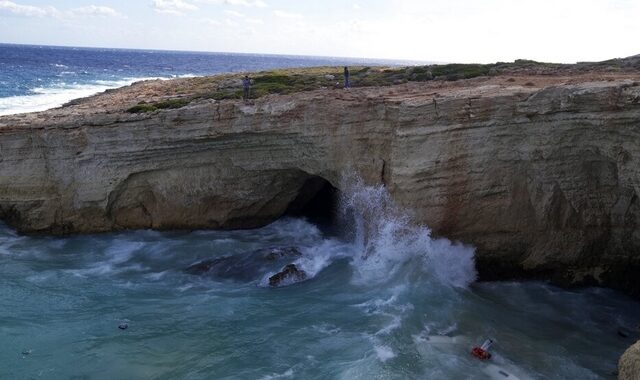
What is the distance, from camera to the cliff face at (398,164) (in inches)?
670

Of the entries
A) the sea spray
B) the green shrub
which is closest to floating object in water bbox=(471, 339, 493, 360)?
the sea spray

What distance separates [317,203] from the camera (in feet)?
86.1

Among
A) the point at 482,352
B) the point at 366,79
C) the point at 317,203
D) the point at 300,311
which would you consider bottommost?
the point at 300,311

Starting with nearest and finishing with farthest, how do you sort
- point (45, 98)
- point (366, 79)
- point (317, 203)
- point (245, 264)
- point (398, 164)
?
point (398, 164)
point (245, 264)
point (317, 203)
point (366, 79)
point (45, 98)

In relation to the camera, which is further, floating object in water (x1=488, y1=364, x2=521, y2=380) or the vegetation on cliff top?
the vegetation on cliff top

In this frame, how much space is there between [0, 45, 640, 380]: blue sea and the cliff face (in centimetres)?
93

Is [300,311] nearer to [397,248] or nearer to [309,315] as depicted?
[309,315]

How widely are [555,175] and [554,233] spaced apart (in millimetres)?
2164

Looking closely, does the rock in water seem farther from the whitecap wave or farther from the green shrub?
the whitecap wave

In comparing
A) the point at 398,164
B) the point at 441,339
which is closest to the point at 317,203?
the point at 398,164

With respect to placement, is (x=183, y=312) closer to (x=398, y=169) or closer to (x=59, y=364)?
(x=59, y=364)

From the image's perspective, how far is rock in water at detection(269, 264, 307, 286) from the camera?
1856cm

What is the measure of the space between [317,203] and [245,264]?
7.12 meters

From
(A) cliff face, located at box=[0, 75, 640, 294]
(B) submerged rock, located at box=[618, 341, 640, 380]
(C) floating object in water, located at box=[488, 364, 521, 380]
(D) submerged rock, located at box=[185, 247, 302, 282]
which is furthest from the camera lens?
(D) submerged rock, located at box=[185, 247, 302, 282]
